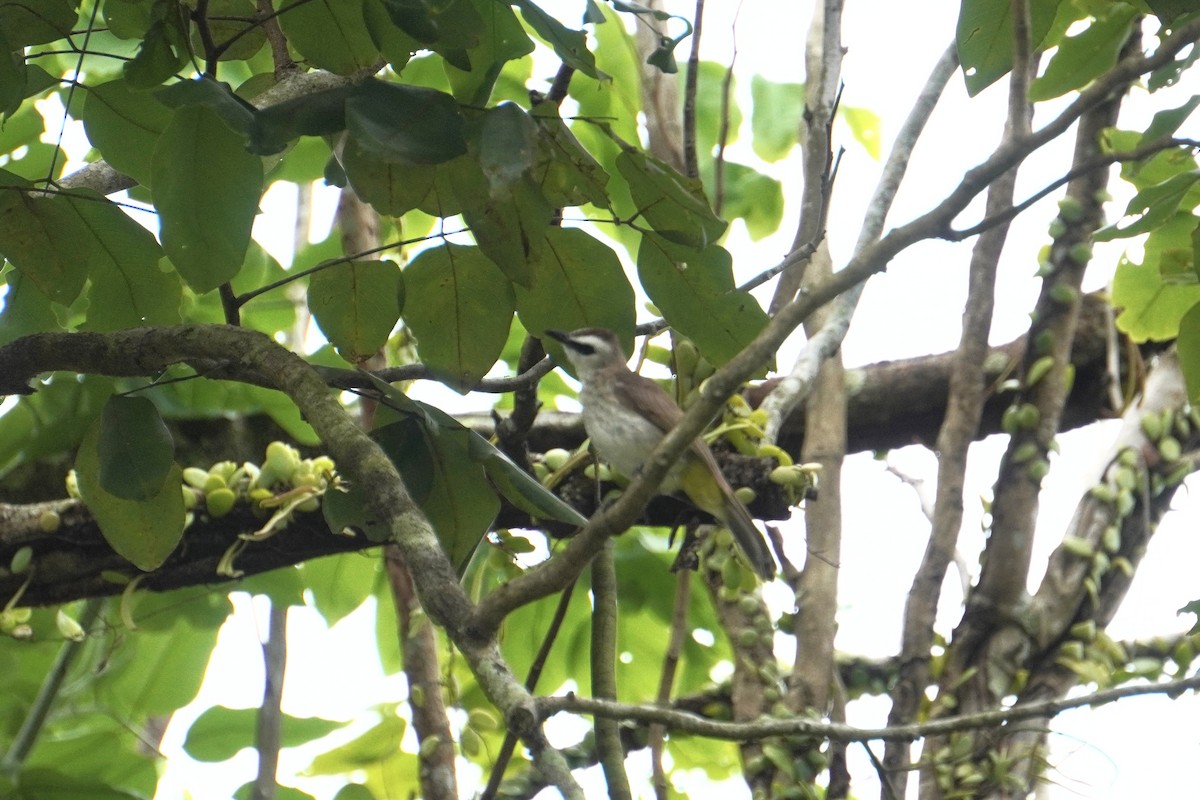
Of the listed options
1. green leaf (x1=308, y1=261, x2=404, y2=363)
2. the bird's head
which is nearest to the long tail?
the bird's head

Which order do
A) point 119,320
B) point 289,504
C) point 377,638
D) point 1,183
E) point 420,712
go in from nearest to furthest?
point 1,183 < point 119,320 < point 289,504 < point 420,712 < point 377,638

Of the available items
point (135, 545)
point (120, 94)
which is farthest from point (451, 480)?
point (120, 94)

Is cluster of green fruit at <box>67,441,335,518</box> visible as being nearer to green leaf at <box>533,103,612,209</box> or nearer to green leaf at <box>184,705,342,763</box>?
green leaf at <box>184,705,342,763</box>

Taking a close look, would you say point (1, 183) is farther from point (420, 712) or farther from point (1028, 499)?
point (1028, 499)

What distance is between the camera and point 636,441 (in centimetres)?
266

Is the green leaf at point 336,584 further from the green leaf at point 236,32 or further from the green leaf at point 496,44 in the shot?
the green leaf at point 496,44

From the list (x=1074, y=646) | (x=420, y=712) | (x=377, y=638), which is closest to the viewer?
(x=420, y=712)

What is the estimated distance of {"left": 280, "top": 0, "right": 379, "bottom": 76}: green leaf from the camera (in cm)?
143

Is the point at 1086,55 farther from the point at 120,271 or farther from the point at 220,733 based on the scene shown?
the point at 220,733

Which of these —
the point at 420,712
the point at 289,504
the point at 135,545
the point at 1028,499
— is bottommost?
the point at 135,545

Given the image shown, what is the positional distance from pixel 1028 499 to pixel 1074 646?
413mm

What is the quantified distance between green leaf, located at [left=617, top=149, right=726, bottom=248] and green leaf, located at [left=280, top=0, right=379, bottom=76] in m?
0.36

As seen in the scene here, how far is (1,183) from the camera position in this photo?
1478 mm

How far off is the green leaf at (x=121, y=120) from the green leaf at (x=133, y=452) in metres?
0.35
